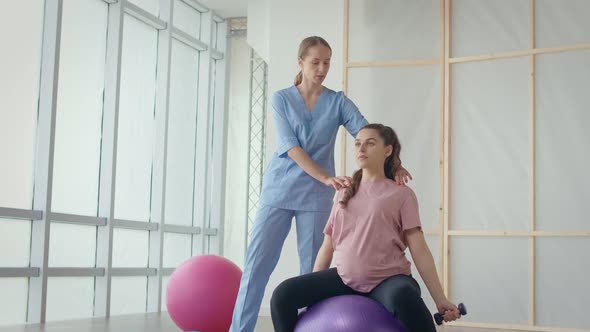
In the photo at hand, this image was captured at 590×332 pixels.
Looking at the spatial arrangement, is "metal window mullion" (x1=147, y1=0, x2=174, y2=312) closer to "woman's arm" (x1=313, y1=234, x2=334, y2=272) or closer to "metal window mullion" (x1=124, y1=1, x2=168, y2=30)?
"metal window mullion" (x1=124, y1=1, x2=168, y2=30)

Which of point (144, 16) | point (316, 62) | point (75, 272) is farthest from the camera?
point (144, 16)

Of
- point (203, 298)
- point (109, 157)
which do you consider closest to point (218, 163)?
point (109, 157)

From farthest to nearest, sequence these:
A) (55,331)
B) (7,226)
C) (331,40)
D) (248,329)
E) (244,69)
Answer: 1. (244,69)
2. (331,40)
3. (7,226)
4. (55,331)
5. (248,329)

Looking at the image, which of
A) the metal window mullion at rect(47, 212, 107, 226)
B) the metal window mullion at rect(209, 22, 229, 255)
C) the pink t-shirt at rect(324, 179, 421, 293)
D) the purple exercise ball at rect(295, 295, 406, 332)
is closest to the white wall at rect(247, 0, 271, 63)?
the metal window mullion at rect(209, 22, 229, 255)

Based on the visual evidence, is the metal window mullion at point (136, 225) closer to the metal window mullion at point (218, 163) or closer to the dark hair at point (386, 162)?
the metal window mullion at point (218, 163)

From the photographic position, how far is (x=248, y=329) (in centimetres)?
283

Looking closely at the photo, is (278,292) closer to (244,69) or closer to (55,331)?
(55,331)

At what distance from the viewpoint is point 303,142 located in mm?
2908

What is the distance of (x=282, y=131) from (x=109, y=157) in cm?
360

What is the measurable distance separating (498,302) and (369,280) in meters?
3.02

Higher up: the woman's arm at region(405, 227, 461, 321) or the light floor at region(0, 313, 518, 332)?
the woman's arm at region(405, 227, 461, 321)

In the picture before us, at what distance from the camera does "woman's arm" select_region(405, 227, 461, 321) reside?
230 cm

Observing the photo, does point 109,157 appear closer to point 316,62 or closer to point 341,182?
point 316,62

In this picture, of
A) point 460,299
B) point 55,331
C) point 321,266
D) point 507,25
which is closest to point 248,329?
point 321,266
